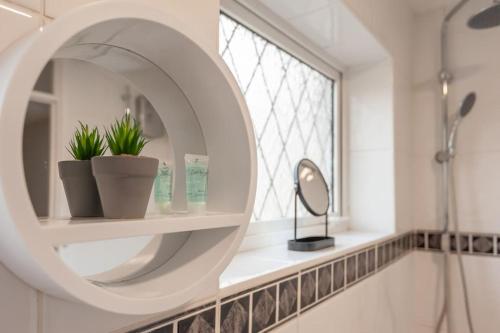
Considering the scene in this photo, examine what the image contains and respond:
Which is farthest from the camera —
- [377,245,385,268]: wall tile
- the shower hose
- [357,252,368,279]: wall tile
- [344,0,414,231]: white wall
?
the shower hose

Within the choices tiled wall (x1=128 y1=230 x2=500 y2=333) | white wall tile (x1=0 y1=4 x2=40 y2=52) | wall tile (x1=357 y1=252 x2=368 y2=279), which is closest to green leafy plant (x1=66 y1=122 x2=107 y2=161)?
white wall tile (x1=0 y1=4 x2=40 y2=52)

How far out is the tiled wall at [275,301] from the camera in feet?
1.80

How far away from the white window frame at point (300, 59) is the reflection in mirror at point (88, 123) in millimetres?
571

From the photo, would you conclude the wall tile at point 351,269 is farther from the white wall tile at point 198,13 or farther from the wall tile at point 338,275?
the white wall tile at point 198,13

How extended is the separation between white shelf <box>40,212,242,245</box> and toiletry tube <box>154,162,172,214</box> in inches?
2.7

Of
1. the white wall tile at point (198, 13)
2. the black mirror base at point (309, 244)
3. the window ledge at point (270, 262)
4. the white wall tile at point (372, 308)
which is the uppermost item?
the white wall tile at point (198, 13)

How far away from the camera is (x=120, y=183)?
1.25 ft

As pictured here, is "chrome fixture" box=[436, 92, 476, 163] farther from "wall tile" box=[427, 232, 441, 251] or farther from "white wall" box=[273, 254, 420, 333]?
"white wall" box=[273, 254, 420, 333]

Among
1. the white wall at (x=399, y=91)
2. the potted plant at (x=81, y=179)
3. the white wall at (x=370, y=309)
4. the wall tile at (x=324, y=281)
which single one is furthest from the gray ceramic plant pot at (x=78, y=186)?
the white wall at (x=399, y=91)

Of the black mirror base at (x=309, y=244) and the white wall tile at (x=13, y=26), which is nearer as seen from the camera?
the white wall tile at (x=13, y=26)

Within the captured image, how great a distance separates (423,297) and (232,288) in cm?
141

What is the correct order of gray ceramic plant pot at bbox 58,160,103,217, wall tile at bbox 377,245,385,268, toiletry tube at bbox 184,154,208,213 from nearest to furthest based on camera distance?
gray ceramic plant pot at bbox 58,160,103,217 < toiletry tube at bbox 184,154,208,213 < wall tile at bbox 377,245,385,268

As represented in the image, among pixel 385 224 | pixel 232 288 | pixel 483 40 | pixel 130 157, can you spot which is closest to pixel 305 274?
pixel 232 288

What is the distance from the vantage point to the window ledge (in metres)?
0.66
